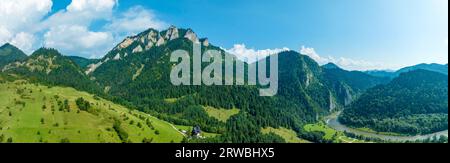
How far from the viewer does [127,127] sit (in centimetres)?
19312
